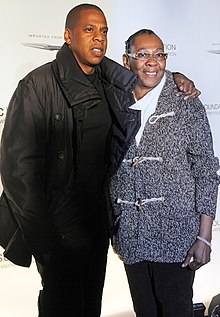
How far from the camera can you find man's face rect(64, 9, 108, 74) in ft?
4.14

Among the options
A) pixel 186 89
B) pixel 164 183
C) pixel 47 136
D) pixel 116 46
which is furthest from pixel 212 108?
pixel 47 136

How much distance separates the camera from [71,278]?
56.5 inches

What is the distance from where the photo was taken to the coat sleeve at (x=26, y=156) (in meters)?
1.22

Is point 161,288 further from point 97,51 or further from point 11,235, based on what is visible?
point 97,51

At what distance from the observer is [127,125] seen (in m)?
Result: 1.36

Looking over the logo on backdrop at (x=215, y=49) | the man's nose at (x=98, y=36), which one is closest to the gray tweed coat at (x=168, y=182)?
the man's nose at (x=98, y=36)

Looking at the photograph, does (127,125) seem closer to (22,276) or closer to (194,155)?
(194,155)

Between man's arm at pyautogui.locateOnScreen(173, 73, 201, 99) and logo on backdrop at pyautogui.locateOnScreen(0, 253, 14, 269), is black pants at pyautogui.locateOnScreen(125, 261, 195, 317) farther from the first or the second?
logo on backdrop at pyautogui.locateOnScreen(0, 253, 14, 269)

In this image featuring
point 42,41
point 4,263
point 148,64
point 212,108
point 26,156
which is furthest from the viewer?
point 212,108

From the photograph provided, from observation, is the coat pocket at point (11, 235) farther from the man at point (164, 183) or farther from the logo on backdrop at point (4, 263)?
the logo on backdrop at point (4, 263)

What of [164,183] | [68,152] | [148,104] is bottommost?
[164,183]

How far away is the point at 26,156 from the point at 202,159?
0.53 meters

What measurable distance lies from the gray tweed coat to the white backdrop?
1.76 feet

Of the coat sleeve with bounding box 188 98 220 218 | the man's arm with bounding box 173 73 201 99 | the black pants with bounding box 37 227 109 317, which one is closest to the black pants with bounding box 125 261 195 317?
the black pants with bounding box 37 227 109 317
